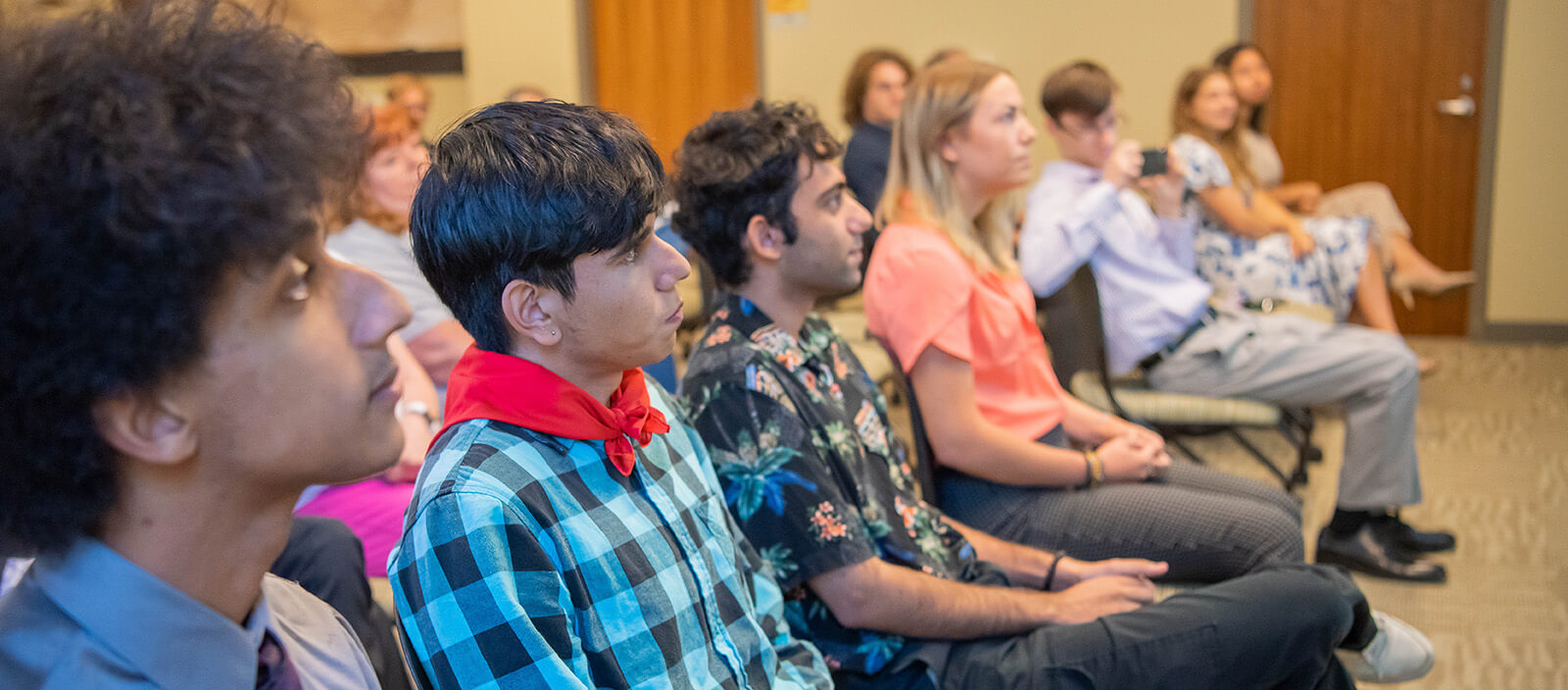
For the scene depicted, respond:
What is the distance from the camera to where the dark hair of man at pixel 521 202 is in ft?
3.31

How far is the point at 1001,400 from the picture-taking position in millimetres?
2039

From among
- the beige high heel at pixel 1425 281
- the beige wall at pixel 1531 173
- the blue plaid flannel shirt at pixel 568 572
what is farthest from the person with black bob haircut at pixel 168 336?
the beige wall at pixel 1531 173

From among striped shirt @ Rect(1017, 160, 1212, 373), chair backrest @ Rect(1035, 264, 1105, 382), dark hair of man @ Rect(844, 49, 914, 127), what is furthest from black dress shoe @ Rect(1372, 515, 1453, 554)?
dark hair of man @ Rect(844, 49, 914, 127)

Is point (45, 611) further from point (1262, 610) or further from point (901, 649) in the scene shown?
point (1262, 610)

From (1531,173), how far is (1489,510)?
286 cm

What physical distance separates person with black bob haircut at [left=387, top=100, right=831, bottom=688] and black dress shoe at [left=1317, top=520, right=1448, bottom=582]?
224 cm

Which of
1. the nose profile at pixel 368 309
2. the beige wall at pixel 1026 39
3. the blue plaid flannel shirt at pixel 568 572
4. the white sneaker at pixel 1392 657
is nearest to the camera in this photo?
the nose profile at pixel 368 309

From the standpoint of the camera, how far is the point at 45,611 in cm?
67

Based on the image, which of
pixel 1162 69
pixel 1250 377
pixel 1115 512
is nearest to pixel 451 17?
pixel 1162 69

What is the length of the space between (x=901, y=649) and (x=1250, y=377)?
1.82 meters

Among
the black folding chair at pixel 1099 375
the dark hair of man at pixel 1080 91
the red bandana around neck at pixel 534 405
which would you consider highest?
the dark hair of man at pixel 1080 91

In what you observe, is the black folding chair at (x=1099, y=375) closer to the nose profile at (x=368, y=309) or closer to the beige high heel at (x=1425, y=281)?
the nose profile at (x=368, y=309)

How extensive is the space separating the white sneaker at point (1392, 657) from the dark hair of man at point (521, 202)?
1.39 metres

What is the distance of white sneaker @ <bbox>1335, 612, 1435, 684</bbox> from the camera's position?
1718 millimetres
